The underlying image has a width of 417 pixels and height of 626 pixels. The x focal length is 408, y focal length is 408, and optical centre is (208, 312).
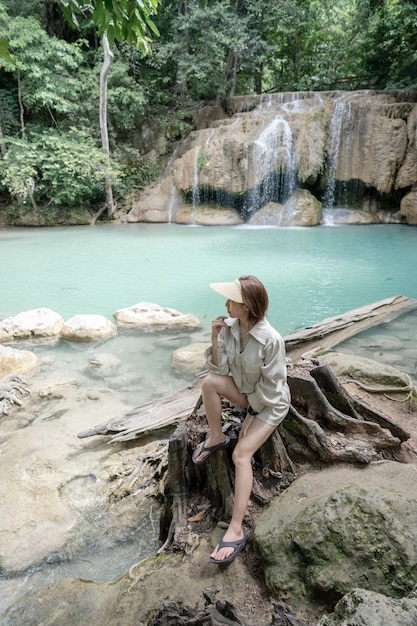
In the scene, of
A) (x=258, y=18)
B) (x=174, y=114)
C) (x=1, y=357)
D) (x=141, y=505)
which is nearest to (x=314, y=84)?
(x=258, y=18)

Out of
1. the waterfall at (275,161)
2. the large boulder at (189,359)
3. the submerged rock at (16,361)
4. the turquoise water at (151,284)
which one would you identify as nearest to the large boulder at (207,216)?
the turquoise water at (151,284)

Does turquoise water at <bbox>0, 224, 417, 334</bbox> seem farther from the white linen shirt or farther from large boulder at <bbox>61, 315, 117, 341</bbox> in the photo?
the white linen shirt

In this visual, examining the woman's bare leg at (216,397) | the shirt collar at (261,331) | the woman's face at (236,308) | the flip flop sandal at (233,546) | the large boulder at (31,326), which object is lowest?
the large boulder at (31,326)

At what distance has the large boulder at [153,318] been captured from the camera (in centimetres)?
643

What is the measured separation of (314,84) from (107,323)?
18194 mm

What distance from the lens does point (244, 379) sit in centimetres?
208

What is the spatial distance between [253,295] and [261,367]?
36cm

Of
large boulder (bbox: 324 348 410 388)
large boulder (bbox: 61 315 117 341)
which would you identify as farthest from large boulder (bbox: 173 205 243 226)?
large boulder (bbox: 324 348 410 388)

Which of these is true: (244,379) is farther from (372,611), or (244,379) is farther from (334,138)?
(334,138)

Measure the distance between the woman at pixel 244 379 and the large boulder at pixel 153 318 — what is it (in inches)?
168

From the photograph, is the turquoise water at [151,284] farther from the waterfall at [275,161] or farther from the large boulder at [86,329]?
the waterfall at [275,161]

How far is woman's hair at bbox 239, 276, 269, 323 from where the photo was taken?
1.96 meters

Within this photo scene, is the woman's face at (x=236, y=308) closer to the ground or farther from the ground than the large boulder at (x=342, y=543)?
farther from the ground

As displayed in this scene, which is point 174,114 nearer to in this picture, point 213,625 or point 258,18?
point 258,18
